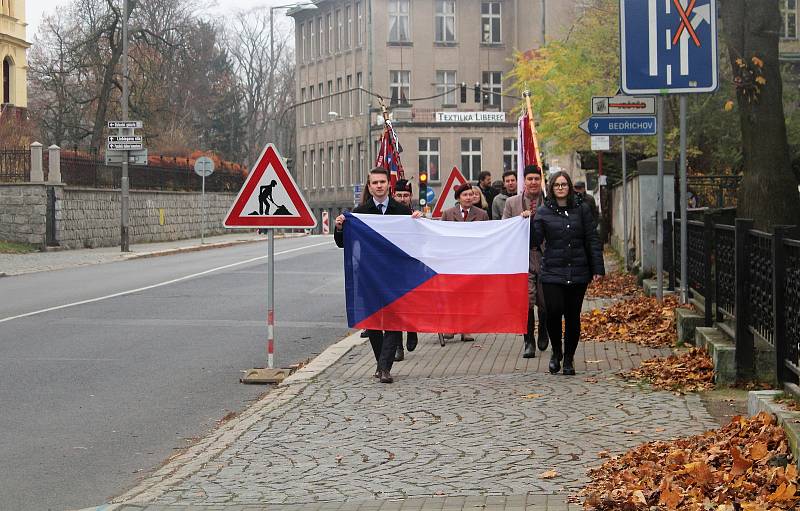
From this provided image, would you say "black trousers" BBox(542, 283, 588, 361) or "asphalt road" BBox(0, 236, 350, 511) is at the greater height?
"black trousers" BBox(542, 283, 588, 361)

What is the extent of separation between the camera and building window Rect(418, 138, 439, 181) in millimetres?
82875

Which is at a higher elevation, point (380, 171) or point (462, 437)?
point (380, 171)

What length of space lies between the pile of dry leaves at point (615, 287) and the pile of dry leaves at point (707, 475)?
41.3 feet

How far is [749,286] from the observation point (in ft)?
31.6

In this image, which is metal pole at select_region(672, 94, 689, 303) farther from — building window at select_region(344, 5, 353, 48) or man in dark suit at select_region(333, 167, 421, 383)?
building window at select_region(344, 5, 353, 48)

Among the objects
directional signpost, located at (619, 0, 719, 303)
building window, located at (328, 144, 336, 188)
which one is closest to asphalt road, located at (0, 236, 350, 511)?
directional signpost, located at (619, 0, 719, 303)

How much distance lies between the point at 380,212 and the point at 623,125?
5961mm

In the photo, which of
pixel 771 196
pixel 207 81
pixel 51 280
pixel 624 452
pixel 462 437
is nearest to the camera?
pixel 624 452

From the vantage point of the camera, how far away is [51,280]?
27.9 metres

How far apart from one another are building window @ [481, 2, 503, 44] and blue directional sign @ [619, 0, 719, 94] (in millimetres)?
74843

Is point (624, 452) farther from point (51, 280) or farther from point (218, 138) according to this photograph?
point (218, 138)

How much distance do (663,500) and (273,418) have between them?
13.5ft

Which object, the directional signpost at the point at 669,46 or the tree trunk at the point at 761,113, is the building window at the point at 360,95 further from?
the directional signpost at the point at 669,46

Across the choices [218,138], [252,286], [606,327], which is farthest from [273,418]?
[218,138]
